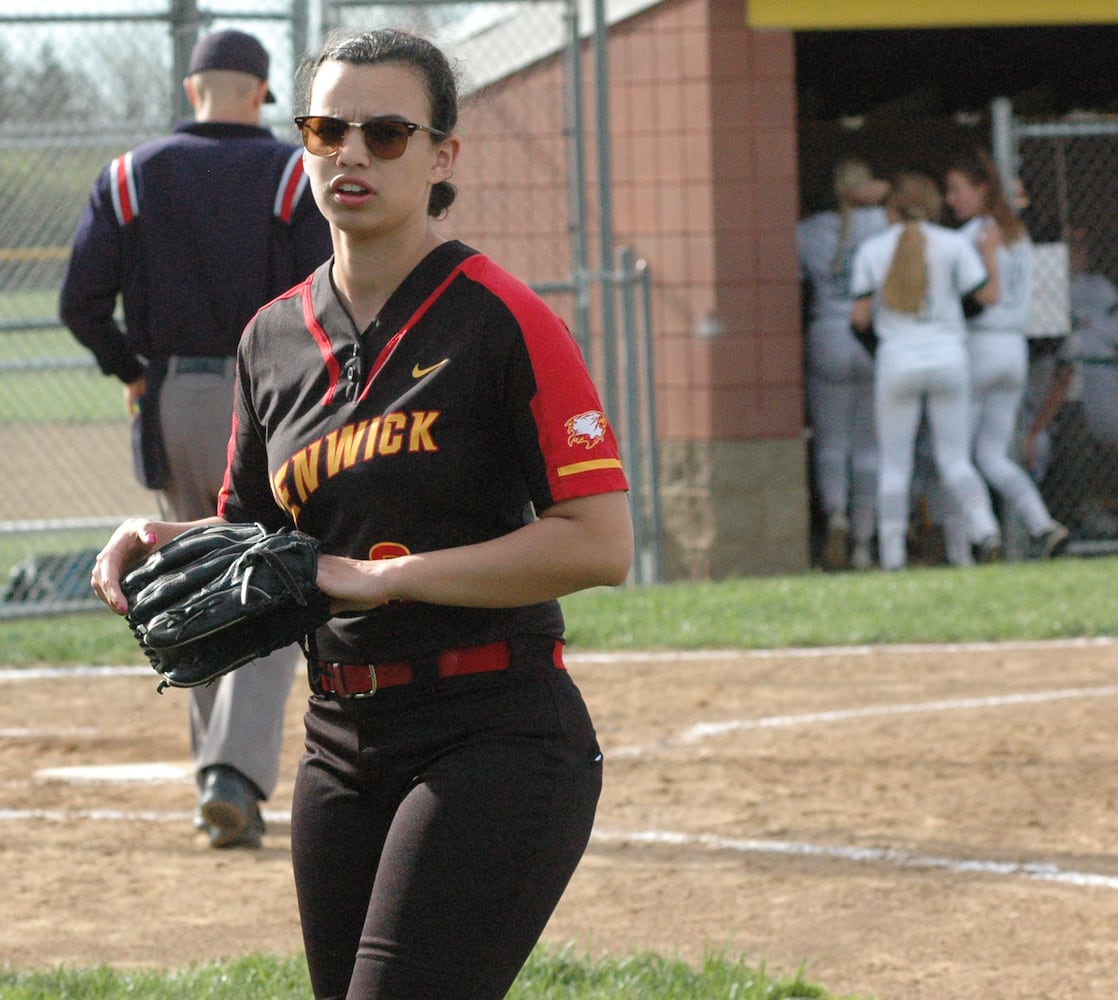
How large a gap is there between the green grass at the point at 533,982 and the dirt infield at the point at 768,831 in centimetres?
25

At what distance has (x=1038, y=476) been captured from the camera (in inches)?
524

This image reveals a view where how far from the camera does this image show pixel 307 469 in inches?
111

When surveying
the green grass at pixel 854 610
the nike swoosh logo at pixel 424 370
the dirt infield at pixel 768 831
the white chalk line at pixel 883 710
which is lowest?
the green grass at pixel 854 610

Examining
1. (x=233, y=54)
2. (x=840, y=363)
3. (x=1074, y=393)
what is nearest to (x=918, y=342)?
(x=840, y=363)

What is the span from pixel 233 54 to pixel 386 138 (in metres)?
3.27

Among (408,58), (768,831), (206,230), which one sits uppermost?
(408,58)

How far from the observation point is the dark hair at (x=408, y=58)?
9.35ft

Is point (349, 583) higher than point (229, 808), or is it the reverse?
point (349, 583)

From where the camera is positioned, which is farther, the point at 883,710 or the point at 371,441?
the point at 883,710

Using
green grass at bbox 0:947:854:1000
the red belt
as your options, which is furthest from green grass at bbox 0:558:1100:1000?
the red belt

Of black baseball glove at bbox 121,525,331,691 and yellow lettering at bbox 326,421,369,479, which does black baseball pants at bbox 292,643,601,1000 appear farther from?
yellow lettering at bbox 326,421,369,479

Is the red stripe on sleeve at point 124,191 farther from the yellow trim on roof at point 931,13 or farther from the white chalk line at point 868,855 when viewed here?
the yellow trim on roof at point 931,13

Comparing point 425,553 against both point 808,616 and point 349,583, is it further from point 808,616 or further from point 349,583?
point 808,616

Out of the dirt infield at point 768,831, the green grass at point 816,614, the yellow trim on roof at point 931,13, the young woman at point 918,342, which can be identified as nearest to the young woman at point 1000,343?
the young woman at point 918,342
